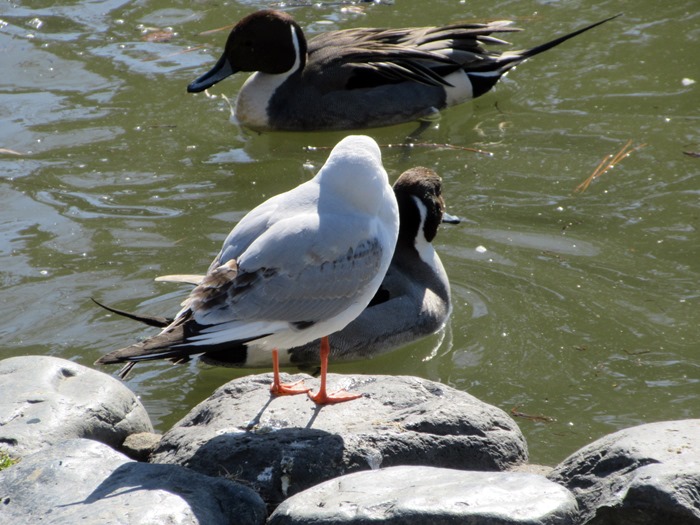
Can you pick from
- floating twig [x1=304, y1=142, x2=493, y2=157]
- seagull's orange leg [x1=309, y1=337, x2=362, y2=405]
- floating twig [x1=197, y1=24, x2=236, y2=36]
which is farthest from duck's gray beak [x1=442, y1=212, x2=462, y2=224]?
floating twig [x1=197, y1=24, x2=236, y2=36]

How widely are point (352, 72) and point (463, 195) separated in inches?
86.7

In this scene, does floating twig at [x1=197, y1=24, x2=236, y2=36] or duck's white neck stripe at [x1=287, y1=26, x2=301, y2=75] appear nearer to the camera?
duck's white neck stripe at [x1=287, y1=26, x2=301, y2=75]

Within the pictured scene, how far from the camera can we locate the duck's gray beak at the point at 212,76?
9.60 metres

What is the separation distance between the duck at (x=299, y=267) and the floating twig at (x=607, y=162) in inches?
148

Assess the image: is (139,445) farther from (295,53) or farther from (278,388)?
(295,53)

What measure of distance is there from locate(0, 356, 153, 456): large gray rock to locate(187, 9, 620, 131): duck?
15.9 ft

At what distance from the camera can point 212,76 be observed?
32.1 feet

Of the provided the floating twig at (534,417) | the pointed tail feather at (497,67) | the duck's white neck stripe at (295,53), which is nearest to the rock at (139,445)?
the floating twig at (534,417)

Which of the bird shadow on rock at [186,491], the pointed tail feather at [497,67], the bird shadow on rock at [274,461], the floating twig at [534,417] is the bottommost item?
the floating twig at [534,417]

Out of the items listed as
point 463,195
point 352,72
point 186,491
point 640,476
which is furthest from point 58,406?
point 352,72

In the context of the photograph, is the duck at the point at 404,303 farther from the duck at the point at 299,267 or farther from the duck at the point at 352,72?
the duck at the point at 352,72

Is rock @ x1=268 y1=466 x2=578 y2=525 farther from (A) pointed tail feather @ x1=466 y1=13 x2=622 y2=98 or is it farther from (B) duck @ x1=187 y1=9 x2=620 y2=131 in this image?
(A) pointed tail feather @ x1=466 y1=13 x2=622 y2=98

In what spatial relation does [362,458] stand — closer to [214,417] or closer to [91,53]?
[214,417]

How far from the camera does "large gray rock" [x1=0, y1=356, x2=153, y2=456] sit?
475 cm
